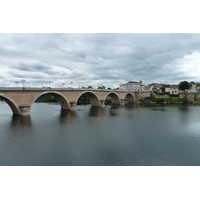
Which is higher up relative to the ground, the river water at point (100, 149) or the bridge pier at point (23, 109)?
the bridge pier at point (23, 109)

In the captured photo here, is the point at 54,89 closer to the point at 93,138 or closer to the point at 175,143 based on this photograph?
the point at 93,138

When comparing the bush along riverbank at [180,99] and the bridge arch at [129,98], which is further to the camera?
the bridge arch at [129,98]

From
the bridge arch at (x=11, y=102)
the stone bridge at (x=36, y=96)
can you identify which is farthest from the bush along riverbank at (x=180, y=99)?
the bridge arch at (x=11, y=102)

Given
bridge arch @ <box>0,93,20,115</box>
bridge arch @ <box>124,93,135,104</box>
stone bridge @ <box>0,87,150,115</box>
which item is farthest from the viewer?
bridge arch @ <box>124,93,135,104</box>

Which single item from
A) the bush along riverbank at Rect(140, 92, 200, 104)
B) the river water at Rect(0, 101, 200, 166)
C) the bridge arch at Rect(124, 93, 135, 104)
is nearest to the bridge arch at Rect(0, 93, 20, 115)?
the river water at Rect(0, 101, 200, 166)

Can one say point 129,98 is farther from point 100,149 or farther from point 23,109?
point 100,149

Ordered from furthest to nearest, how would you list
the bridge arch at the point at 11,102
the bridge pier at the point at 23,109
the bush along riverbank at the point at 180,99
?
the bush along riverbank at the point at 180,99
the bridge pier at the point at 23,109
the bridge arch at the point at 11,102

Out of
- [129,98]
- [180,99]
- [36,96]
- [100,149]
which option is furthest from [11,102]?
[180,99]

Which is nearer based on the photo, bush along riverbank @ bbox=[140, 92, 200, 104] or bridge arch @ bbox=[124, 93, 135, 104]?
bush along riverbank @ bbox=[140, 92, 200, 104]

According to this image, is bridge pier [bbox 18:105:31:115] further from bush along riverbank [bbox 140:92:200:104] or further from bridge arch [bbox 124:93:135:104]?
bridge arch [bbox 124:93:135:104]

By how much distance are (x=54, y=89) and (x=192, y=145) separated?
33.7 meters

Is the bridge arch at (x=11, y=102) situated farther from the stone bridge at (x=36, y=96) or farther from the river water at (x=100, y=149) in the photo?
the river water at (x=100, y=149)

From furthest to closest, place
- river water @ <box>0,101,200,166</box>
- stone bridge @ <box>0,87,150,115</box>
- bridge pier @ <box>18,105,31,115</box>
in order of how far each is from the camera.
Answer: bridge pier @ <box>18,105,31,115</box>, stone bridge @ <box>0,87,150,115</box>, river water @ <box>0,101,200,166</box>

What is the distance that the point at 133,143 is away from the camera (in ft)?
53.9
